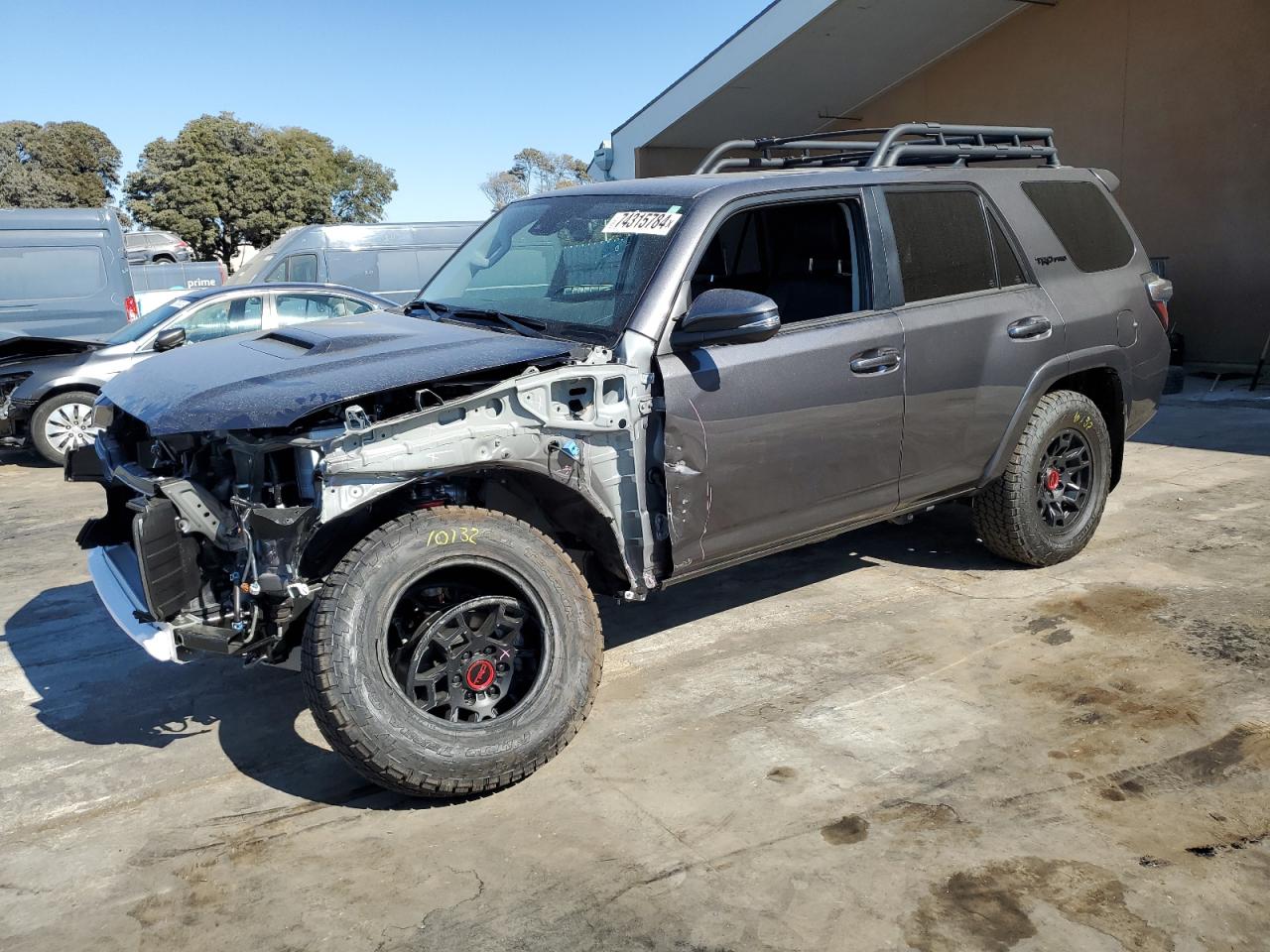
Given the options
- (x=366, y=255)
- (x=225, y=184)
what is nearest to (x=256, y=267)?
(x=366, y=255)

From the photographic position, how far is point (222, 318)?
9922mm

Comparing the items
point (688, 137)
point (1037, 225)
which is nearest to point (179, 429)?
point (1037, 225)

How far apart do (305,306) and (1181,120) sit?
385 inches

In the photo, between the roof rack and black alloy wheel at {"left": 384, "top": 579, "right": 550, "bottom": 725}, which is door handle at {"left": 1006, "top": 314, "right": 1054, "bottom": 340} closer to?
the roof rack

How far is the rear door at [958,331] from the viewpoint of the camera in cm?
441

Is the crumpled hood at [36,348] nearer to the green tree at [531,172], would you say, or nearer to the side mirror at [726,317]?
the side mirror at [726,317]

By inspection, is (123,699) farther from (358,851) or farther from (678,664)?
(678,664)

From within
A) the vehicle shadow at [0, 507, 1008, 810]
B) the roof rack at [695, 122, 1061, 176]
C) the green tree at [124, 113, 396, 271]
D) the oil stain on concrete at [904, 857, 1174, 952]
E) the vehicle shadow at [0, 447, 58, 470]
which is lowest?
the oil stain on concrete at [904, 857, 1174, 952]

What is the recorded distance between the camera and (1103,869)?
282cm

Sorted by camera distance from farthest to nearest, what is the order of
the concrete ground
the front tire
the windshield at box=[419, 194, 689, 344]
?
1. the windshield at box=[419, 194, 689, 344]
2. the front tire
3. the concrete ground

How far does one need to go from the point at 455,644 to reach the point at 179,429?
106 centimetres

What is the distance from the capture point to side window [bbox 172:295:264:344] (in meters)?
9.85

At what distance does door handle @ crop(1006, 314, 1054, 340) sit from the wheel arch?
156mm

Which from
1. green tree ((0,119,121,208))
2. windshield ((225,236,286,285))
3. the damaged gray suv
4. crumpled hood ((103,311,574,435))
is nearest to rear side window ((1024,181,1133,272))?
the damaged gray suv
